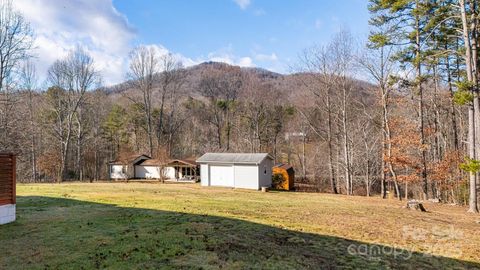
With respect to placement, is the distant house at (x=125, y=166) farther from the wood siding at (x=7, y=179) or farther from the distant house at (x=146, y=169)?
the wood siding at (x=7, y=179)

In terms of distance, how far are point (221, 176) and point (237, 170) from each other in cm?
183

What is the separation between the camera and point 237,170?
27.5 m

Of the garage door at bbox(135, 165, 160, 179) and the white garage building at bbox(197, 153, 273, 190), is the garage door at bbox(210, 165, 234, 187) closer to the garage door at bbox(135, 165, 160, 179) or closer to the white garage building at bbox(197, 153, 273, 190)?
the white garage building at bbox(197, 153, 273, 190)

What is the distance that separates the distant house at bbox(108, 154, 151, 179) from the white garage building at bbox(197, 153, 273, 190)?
12875mm

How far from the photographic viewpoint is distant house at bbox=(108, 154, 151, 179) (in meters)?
37.8

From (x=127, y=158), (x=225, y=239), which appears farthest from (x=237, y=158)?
(x=225, y=239)

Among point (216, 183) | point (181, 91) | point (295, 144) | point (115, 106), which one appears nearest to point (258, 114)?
point (295, 144)

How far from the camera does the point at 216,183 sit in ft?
93.9

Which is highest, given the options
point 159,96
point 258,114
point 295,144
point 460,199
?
point 159,96

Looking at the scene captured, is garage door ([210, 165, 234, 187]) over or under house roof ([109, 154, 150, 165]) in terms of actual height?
under

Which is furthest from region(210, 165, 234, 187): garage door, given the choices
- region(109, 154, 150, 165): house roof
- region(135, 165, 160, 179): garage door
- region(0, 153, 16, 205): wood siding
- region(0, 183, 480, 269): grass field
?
region(0, 153, 16, 205): wood siding

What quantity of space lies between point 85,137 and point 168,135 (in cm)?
1065

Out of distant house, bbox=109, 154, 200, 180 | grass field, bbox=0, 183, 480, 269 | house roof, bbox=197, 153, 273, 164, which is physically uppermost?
house roof, bbox=197, 153, 273, 164

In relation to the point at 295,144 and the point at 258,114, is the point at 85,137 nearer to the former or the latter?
the point at 258,114
